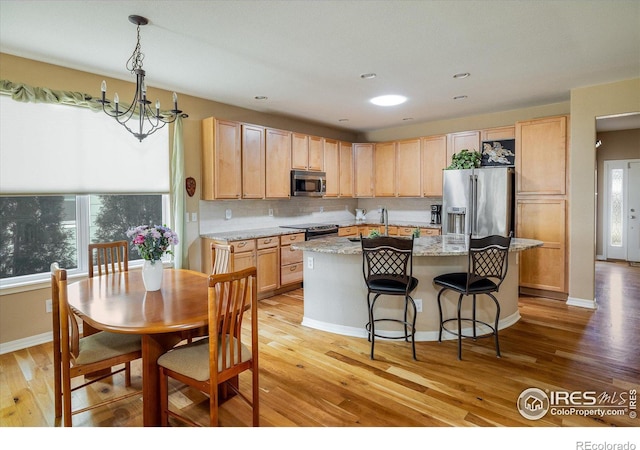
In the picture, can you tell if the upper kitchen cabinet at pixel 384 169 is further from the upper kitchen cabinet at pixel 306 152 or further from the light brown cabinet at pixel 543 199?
the light brown cabinet at pixel 543 199

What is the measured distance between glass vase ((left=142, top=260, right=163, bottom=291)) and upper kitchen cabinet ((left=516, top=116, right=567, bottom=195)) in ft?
15.3

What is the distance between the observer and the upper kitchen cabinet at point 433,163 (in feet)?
19.7

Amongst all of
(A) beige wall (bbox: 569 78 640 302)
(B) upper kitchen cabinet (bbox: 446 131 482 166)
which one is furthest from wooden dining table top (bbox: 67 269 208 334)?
(B) upper kitchen cabinet (bbox: 446 131 482 166)

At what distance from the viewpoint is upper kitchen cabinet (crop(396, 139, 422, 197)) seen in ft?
20.8

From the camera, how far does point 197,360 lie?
2078 millimetres

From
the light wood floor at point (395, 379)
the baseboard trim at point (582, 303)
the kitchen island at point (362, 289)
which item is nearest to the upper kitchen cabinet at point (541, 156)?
the baseboard trim at point (582, 303)

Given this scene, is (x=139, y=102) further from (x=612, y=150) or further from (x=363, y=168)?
(x=612, y=150)

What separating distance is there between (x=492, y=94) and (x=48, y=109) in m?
4.95

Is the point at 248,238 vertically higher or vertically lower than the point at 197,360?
higher

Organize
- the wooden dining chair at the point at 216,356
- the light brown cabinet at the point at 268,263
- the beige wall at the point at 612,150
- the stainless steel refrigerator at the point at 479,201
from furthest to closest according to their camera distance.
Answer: the beige wall at the point at 612,150
the stainless steel refrigerator at the point at 479,201
the light brown cabinet at the point at 268,263
the wooden dining chair at the point at 216,356

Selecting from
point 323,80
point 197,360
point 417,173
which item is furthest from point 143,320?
point 417,173

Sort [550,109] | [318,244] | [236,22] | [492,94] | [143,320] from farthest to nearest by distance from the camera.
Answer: [550,109] < [492,94] < [318,244] < [236,22] < [143,320]

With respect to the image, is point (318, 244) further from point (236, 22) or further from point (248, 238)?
point (236, 22)

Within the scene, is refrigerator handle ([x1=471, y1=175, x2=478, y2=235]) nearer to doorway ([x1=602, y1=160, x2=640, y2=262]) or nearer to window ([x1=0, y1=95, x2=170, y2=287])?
window ([x1=0, y1=95, x2=170, y2=287])
